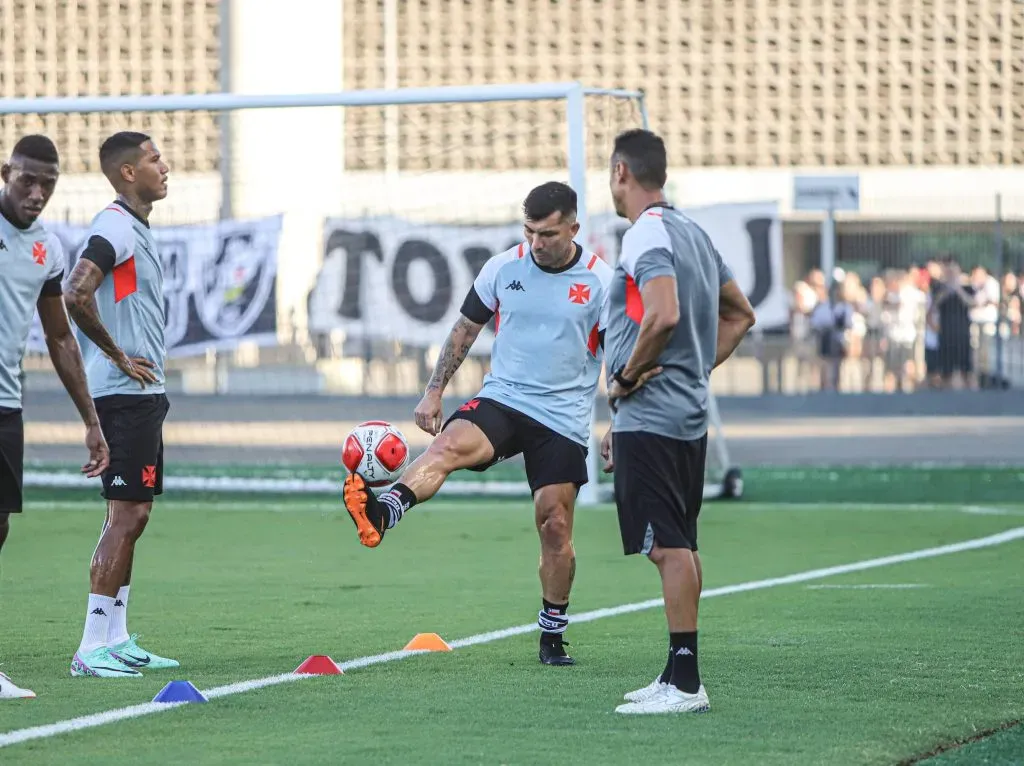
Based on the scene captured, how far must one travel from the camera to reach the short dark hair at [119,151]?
26.5 ft

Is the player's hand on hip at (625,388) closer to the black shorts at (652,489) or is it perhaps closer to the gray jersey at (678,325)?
the gray jersey at (678,325)

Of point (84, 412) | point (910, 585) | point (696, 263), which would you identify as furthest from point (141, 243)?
point (910, 585)

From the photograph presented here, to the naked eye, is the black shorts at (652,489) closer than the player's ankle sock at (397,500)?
Yes

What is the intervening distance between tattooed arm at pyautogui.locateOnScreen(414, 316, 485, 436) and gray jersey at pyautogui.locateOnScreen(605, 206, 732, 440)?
1748 millimetres

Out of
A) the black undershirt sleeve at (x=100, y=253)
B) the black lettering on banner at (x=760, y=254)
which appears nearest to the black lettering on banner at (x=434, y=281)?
the black lettering on banner at (x=760, y=254)

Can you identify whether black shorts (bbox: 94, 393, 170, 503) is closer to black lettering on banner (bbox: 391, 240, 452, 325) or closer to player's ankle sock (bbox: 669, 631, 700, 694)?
player's ankle sock (bbox: 669, 631, 700, 694)

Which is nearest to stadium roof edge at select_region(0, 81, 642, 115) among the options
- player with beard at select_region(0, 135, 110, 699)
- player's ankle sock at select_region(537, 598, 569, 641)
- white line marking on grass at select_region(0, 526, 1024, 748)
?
white line marking on grass at select_region(0, 526, 1024, 748)

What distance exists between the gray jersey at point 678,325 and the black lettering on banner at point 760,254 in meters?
12.6

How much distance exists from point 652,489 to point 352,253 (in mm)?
11600

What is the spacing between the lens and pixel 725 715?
687 cm

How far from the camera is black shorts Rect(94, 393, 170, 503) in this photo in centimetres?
798

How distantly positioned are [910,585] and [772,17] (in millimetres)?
40658

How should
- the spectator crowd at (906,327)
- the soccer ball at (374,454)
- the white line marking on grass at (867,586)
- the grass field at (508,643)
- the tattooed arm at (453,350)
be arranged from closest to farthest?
1. the grass field at (508,643)
2. the soccer ball at (374,454)
3. the tattooed arm at (453,350)
4. the white line marking on grass at (867,586)
5. the spectator crowd at (906,327)

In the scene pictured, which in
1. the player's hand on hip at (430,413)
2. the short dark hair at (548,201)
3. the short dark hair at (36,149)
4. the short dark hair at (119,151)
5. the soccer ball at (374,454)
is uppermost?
the short dark hair at (119,151)
